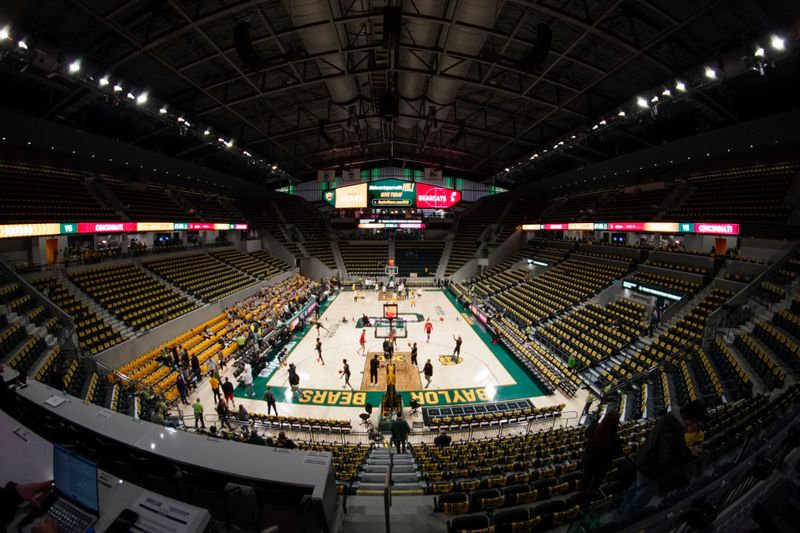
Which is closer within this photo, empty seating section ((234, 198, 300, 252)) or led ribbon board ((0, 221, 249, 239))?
led ribbon board ((0, 221, 249, 239))

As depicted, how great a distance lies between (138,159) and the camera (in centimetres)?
2131

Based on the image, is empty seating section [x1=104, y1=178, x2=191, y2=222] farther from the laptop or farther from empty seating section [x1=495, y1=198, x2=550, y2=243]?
empty seating section [x1=495, y1=198, x2=550, y2=243]

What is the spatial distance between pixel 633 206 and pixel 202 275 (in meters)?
27.4

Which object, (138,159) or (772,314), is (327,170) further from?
(772,314)

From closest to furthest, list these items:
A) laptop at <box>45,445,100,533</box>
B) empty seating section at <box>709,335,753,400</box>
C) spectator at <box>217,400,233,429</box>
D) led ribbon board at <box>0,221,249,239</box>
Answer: laptop at <box>45,445,100,533</box> < empty seating section at <box>709,335,753,400</box> < spectator at <box>217,400,233,429</box> < led ribbon board at <box>0,221,249,239</box>

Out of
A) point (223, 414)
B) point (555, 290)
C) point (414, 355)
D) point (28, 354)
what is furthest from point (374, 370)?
point (555, 290)

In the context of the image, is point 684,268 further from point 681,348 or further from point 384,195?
point 384,195

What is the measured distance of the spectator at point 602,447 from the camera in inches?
161

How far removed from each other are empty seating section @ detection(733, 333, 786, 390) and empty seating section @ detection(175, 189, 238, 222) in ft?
94.5

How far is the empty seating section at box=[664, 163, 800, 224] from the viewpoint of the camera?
47.1 ft

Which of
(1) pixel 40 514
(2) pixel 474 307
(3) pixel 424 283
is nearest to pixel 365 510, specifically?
(1) pixel 40 514

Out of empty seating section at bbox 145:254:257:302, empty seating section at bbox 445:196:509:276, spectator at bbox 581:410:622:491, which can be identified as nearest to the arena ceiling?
empty seating section at bbox 145:254:257:302

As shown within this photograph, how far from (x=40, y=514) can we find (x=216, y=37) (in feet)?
51.2

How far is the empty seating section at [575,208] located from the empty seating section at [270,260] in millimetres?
23130
